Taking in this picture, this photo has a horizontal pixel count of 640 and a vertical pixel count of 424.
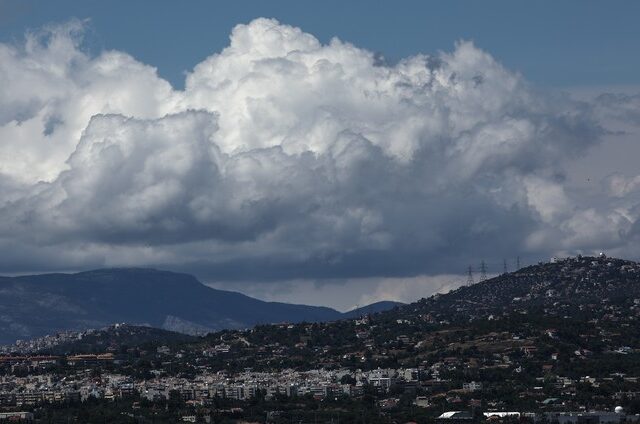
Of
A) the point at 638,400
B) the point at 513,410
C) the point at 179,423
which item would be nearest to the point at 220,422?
the point at 179,423

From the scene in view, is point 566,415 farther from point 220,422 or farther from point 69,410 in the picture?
point 69,410

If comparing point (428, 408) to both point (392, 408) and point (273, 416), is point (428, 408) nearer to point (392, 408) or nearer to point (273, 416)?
point (392, 408)

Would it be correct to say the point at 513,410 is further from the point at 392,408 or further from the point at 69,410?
the point at 69,410

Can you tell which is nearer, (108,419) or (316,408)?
(108,419)

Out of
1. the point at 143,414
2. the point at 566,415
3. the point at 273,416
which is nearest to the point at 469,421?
the point at 566,415

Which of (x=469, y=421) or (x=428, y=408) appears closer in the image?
(x=469, y=421)

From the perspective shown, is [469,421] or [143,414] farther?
[143,414]

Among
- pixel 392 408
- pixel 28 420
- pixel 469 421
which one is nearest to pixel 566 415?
pixel 469 421
